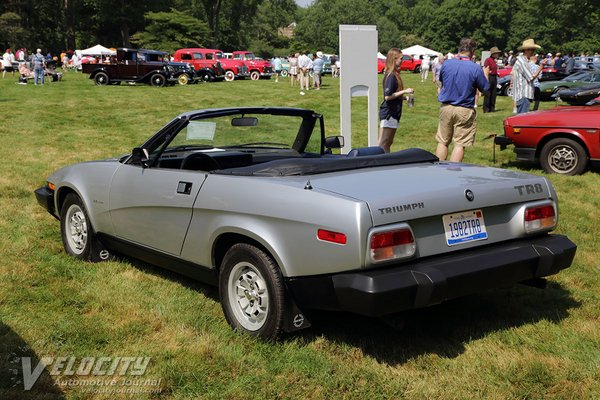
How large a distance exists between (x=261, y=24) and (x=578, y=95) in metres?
90.8

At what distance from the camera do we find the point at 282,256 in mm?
3449

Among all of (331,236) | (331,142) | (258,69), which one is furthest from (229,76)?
(331,236)

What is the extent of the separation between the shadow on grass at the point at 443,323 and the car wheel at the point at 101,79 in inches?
1122

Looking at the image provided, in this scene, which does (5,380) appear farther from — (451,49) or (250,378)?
(451,49)

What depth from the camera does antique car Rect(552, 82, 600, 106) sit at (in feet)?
67.9

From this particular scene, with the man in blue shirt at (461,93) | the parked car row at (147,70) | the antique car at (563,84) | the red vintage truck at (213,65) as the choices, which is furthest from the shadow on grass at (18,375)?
the red vintage truck at (213,65)

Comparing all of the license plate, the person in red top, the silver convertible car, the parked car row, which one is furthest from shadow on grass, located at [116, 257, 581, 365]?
the parked car row

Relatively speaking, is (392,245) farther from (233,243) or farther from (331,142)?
(331,142)

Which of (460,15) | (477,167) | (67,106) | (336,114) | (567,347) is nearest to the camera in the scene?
(567,347)

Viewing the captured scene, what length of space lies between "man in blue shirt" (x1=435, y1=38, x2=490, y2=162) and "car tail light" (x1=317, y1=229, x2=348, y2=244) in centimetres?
512

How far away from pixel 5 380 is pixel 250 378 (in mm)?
1279

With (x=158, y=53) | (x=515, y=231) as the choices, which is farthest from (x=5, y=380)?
(x=158, y=53)

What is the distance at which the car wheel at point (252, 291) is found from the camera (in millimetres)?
3508

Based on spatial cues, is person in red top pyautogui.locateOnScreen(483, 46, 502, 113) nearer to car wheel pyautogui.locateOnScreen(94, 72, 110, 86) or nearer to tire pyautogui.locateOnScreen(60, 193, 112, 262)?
tire pyautogui.locateOnScreen(60, 193, 112, 262)
